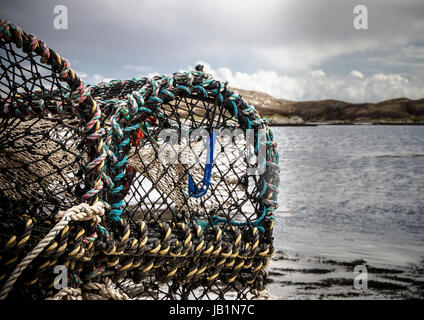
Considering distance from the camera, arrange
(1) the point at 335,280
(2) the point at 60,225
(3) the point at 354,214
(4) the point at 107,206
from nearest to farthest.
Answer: (2) the point at 60,225 → (4) the point at 107,206 → (1) the point at 335,280 → (3) the point at 354,214

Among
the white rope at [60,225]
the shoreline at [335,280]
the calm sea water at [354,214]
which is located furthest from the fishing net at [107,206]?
the calm sea water at [354,214]

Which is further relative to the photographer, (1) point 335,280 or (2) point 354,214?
(2) point 354,214

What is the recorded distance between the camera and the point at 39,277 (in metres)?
1.32

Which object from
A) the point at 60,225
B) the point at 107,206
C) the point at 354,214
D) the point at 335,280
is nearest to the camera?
the point at 60,225

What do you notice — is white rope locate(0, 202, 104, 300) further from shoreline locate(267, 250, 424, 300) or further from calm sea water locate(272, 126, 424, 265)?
calm sea water locate(272, 126, 424, 265)

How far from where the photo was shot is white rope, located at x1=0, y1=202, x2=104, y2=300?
116 cm

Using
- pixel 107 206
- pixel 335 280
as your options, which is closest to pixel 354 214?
pixel 335 280

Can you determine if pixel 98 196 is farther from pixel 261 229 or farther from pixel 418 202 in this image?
pixel 418 202

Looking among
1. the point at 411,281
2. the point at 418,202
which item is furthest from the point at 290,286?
the point at 418,202

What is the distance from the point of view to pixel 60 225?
4.11 feet

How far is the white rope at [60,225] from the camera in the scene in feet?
A: 3.81

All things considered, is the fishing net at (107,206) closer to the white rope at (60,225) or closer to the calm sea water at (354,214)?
the white rope at (60,225)

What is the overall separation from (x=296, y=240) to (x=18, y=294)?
5118mm

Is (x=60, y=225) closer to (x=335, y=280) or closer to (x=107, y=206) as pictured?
(x=107, y=206)
